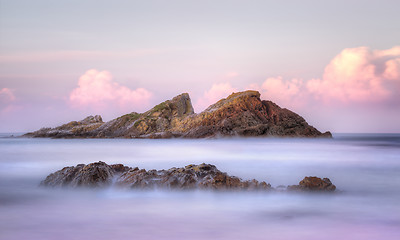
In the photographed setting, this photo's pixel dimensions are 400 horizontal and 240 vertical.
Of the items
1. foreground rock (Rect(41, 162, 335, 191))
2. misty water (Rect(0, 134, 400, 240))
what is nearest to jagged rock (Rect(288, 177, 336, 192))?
foreground rock (Rect(41, 162, 335, 191))

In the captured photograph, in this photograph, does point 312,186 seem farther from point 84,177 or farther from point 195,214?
point 84,177

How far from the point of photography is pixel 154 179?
11.0 metres

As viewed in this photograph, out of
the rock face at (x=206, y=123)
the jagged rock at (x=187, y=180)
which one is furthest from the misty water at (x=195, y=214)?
the rock face at (x=206, y=123)

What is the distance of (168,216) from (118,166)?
4.10 metres

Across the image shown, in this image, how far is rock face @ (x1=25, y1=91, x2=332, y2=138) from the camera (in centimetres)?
5956

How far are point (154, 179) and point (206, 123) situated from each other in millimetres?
49670

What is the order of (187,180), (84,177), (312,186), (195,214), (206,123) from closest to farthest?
(195,214)
(187,180)
(312,186)
(84,177)
(206,123)

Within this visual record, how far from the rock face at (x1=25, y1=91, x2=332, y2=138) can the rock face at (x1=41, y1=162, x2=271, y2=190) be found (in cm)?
4637

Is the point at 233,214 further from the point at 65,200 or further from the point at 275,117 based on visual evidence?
the point at 275,117

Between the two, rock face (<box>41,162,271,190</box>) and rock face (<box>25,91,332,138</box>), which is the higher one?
rock face (<box>25,91,332,138</box>)

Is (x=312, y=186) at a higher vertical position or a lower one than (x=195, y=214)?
higher

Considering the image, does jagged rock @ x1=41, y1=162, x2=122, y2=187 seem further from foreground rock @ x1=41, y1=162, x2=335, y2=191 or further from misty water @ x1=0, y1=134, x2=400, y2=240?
misty water @ x1=0, y1=134, x2=400, y2=240

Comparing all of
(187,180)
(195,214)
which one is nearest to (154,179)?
(187,180)

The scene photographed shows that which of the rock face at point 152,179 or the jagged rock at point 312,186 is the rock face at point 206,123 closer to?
the rock face at point 152,179
